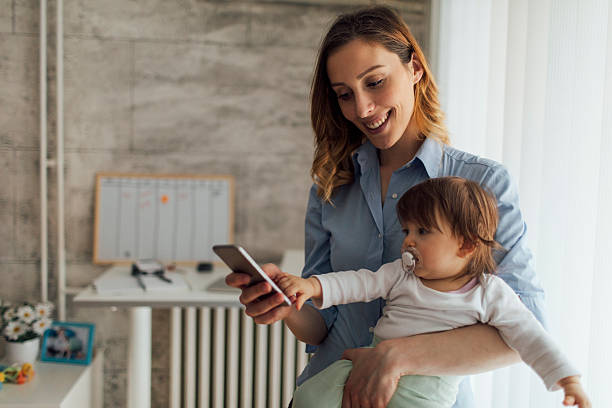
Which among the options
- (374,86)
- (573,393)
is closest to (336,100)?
(374,86)

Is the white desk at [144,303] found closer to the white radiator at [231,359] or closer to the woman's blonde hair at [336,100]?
the white radiator at [231,359]

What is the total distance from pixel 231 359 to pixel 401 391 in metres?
1.67

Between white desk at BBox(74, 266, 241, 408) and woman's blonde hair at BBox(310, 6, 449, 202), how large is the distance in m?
0.99

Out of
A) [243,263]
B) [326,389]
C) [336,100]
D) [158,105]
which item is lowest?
[326,389]

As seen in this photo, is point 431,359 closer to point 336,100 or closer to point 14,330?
point 336,100

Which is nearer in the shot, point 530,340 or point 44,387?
point 530,340

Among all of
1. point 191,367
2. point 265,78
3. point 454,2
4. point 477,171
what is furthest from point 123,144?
point 477,171

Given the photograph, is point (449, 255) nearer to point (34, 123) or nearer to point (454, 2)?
point (454, 2)

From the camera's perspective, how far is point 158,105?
2479 millimetres

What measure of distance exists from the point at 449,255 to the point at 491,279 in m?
0.09

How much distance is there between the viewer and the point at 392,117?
1061mm

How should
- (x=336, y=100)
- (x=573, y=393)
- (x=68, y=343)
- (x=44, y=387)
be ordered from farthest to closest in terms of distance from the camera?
1. (x=68, y=343)
2. (x=44, y=387)
3. (x=336, y=100)
4. (x=573, y=393)

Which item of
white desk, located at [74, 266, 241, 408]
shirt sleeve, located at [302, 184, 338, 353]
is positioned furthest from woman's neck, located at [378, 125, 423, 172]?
white desk, located at [74, 266, 241, 408]

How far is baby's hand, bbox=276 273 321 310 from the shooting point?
958mm
